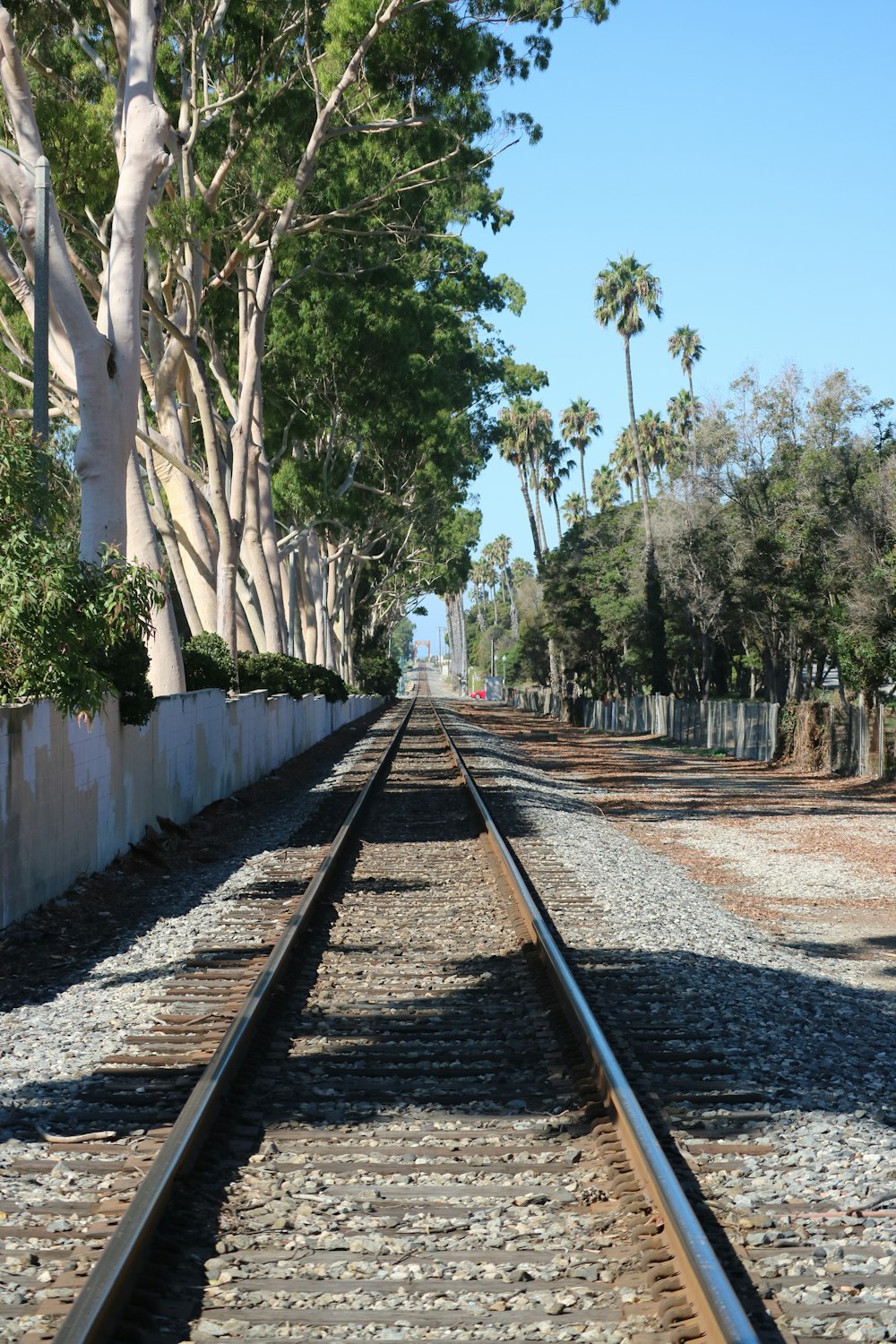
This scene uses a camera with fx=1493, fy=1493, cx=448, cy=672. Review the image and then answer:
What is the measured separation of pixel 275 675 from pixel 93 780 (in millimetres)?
19797

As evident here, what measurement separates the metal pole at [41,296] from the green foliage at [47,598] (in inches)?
62.0

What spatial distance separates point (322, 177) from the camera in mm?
27734

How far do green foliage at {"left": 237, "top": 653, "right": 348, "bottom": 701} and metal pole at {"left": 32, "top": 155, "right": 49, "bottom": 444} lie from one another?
1270 cm

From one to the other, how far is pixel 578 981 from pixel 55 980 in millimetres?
3380

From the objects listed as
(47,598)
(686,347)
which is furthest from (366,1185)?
(686,347)

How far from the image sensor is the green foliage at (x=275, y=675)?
31.1 meters

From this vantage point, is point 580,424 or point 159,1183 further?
point 580,424

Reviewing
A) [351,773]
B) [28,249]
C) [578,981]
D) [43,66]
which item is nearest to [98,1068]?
[578,981]

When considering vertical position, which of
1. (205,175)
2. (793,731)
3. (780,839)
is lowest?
(780,839)

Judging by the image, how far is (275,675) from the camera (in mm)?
33781

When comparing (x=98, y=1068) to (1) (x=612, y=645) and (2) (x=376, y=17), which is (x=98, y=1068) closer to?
(2) (x=376, y=17)

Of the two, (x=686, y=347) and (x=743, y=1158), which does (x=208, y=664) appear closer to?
(x=743, y=1158)

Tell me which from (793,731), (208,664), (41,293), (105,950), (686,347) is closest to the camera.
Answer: (105,950)

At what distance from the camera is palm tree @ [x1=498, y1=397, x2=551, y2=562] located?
95.4 meters
